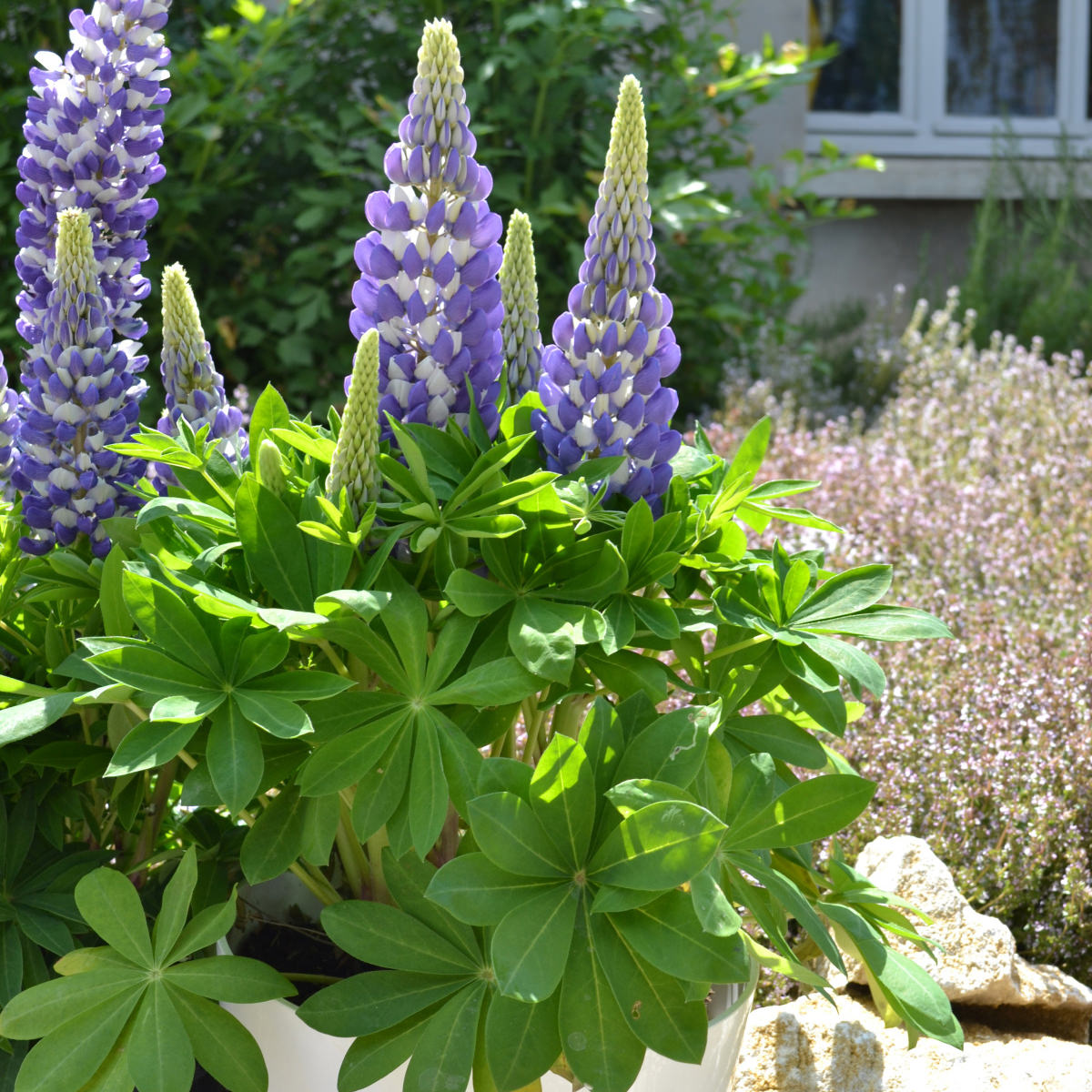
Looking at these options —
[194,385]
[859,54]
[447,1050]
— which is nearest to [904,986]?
[447,1050]

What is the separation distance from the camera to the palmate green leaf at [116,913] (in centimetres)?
96

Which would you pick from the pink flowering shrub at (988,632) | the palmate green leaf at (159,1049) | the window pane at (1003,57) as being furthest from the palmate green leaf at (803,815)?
the window pane at (1003,57)

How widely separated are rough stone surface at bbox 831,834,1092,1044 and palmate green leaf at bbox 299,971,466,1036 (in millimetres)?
743

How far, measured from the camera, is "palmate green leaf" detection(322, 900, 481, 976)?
0.97 metres

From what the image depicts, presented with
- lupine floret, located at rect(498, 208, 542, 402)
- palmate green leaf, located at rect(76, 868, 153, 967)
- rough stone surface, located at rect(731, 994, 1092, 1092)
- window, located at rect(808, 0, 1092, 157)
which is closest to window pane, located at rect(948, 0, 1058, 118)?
window, located at rect(808, 0, 1092, 157)

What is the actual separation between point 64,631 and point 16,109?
3.12 meters

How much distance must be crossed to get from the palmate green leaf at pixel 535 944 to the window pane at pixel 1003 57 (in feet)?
24.2

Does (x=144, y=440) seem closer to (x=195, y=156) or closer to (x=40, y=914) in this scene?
(x=40, y=914)

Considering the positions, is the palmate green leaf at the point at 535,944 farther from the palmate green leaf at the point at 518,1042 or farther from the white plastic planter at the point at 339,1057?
the white plastic planter at the point at 339,1057

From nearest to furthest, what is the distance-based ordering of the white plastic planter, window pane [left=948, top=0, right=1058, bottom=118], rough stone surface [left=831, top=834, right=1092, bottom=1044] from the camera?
the white plastic planter → rough stone surface [left=831, top=834, right=1092, bottom=1044] → window pane [left=948, top=0, right=1058, bottom=118]

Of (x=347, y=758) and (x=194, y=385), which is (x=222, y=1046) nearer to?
(x=347, y=758)

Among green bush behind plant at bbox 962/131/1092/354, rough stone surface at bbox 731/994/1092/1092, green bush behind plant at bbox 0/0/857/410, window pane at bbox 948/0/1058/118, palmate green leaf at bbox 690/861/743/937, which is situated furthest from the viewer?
window pane at bbox 948/0/1058/118

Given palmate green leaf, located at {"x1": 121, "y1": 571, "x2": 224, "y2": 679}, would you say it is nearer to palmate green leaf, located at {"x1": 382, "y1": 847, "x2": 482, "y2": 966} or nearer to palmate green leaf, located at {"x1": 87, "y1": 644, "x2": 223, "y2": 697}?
palmate green leaf, located at {"x1": 87, "y1": 644, "x2": 223, "y2": 697}

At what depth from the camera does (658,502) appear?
111 cm
